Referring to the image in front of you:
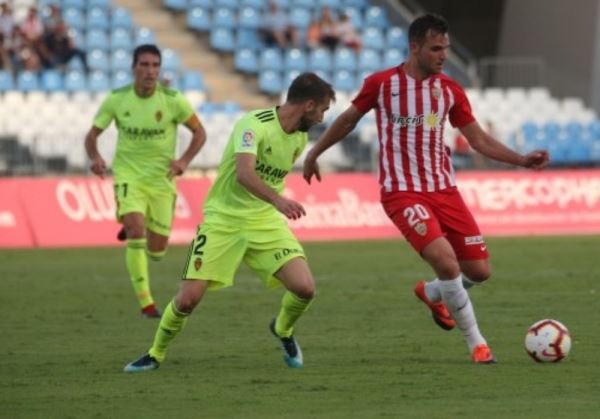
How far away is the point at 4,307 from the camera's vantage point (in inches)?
585

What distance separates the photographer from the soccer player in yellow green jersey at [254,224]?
31.7ft

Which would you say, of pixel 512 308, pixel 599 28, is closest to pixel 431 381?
pixel 512 308

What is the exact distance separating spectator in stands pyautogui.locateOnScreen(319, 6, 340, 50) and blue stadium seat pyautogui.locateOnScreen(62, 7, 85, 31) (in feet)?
16.1

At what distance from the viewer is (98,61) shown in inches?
1166

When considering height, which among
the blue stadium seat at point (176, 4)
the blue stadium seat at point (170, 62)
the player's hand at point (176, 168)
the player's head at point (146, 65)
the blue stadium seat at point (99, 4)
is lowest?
the blue stadium seat at point (170, 62)

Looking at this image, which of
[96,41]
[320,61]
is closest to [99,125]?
[96,41]

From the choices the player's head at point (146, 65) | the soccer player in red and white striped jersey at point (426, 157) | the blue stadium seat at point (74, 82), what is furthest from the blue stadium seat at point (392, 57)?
the soccer player in red and white striped jersey at point (426, 157)

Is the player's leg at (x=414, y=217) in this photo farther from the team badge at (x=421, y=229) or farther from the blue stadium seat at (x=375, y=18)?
the blue stadium seat at (x=375, y=18)

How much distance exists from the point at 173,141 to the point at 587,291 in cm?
445

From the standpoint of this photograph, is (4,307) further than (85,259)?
No

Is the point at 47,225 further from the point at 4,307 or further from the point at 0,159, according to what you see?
the point at 4,307

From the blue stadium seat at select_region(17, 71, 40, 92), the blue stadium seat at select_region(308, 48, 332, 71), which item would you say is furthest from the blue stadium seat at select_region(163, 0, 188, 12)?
the blue stadium seat at select_region(17, 71, 40, 92)

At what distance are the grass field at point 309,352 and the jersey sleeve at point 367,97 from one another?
5.67 ft

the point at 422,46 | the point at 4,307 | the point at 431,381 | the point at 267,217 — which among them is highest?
the point at 422,46
